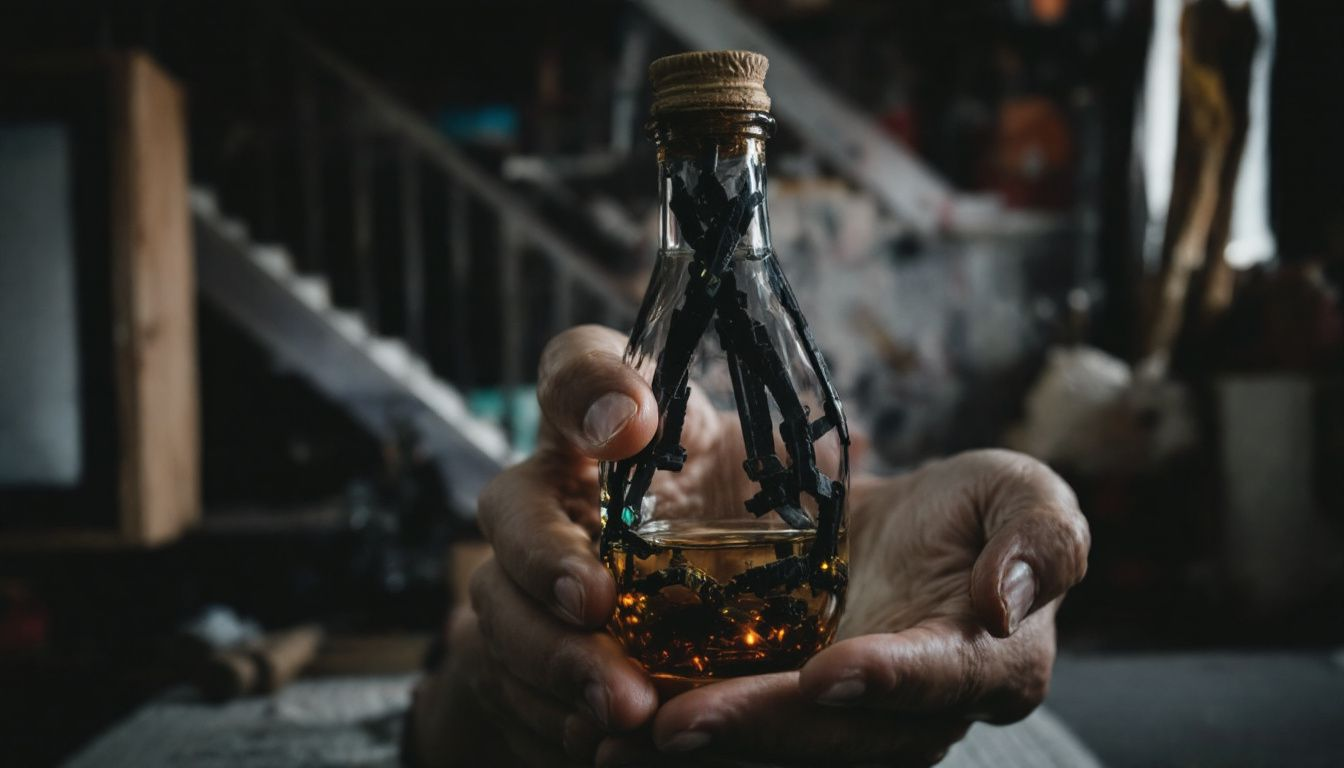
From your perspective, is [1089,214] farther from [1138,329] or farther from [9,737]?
[9,737]

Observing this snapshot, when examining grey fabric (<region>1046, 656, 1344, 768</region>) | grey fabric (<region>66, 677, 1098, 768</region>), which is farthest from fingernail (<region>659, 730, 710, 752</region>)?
grey fabric (<region>1046, 656, 1344, 768</region>)

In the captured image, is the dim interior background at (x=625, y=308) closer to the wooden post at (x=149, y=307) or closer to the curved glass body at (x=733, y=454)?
the wooden post at (x=149, y=307)

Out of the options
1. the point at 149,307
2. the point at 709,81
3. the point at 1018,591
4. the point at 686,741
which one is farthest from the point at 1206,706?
the point at 149,307

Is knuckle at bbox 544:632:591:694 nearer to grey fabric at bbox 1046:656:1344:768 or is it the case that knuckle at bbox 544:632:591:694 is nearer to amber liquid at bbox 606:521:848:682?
amber liquid at bbox 606:521:848:682

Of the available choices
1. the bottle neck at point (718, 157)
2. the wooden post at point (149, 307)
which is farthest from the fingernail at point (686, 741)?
the wooden post at point (149, 307)

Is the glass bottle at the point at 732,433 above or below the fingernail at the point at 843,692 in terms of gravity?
above

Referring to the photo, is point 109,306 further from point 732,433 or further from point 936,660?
point 936,660

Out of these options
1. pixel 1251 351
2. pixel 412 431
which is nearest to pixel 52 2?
pixel 412 431
